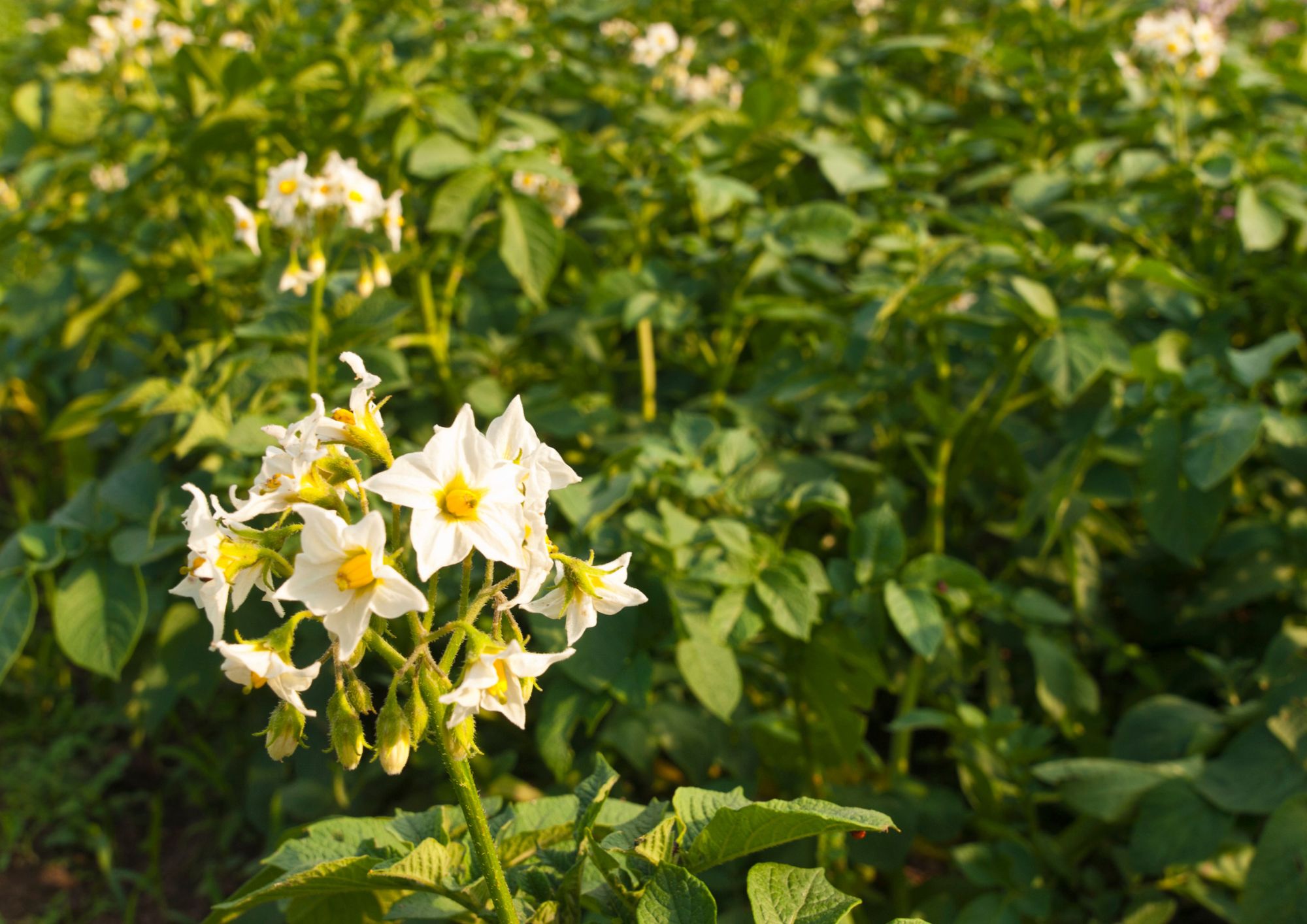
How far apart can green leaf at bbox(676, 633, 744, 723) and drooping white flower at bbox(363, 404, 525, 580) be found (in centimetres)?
75

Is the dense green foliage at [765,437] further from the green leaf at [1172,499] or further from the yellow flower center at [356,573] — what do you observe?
the yellow flower center at [356,573]

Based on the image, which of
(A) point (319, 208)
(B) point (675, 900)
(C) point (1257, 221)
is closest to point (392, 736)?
(B) point (675, 900)

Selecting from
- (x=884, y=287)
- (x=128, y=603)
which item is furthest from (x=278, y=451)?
(x=884, y=287)

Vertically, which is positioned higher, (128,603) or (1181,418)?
(1181,418)

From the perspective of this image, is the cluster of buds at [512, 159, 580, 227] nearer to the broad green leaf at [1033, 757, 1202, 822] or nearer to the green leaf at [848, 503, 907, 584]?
the green leaf at [848, 503, 907, 584]

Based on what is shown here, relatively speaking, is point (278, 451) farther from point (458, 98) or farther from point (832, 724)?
point (458, 98)

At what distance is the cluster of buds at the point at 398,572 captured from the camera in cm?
78

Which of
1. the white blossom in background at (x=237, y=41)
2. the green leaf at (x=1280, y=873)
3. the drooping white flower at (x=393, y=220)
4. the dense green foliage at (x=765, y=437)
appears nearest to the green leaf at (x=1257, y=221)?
the dense green foliage at (x=765, y=437)

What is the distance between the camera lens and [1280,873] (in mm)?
1391

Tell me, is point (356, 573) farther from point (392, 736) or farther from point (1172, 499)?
point (1172, 499)

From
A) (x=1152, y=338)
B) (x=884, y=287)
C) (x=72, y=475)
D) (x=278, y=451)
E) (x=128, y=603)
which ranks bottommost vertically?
(x=72, y=475)

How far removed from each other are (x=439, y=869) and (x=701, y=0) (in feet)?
11.5

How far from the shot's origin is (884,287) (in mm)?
1882

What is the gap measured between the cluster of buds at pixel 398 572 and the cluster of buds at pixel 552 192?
141 centimetres
